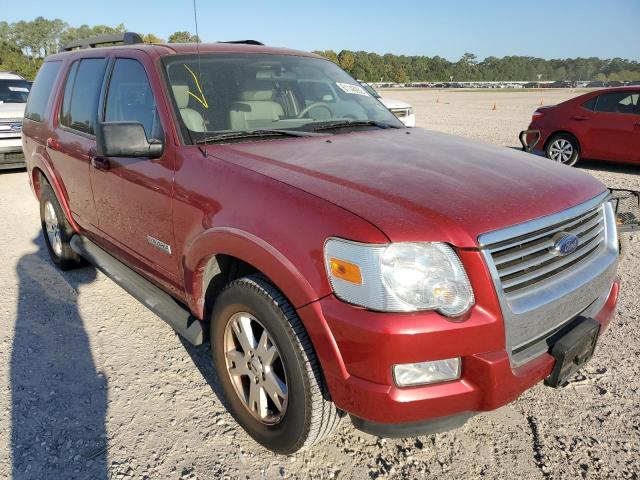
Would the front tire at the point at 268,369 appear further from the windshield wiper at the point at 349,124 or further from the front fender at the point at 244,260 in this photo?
the windshield wiper at the point at 349,124

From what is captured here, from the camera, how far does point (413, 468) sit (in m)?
2.30

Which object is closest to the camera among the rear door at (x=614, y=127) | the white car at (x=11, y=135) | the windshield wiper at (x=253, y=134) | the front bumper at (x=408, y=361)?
the front bumper at (x=408, y=361)

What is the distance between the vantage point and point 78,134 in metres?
3.79

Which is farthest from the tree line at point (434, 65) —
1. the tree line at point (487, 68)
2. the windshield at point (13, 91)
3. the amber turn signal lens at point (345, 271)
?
the amber turn signal lens at point (345, 271)

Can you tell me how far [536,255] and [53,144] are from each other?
3.93 metres

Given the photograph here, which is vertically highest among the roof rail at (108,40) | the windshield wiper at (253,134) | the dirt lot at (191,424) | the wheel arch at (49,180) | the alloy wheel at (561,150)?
the roof rail at (108,40)

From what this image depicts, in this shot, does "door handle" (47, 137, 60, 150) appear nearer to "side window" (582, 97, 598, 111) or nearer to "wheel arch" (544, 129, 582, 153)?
"wheel arch" (544, 129, 582, 153)

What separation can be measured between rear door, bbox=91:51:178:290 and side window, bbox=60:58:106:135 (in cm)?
19

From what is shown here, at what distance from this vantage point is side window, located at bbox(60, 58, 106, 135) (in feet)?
11.9

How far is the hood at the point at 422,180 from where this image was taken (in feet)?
6.08

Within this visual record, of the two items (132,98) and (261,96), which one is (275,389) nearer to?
(261,96)

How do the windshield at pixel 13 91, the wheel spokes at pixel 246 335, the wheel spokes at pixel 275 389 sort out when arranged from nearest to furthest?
the wheel spokes at pixel 275 389, the wheel spokes at pixel 246 335, the windshield at pixel 13 91

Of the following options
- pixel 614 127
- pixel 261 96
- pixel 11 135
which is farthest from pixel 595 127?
pixel 11 135

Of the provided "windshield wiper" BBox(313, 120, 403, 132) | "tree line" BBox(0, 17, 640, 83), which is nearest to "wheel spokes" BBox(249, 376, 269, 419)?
"windshield wiper" BBox(313, 120, 403, 132)
